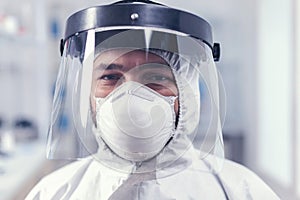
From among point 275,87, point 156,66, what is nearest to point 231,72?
point 275,87

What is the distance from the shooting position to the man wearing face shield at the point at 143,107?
616mm

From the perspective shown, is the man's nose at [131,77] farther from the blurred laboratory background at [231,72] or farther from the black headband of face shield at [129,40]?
the blurred laboratory background at [231,72]

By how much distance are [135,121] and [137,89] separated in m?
0.05

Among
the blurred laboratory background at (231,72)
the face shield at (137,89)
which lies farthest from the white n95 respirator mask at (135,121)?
the blurred laboratory background at (231,72)

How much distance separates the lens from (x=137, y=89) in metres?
0.63

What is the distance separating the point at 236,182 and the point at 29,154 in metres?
1.49

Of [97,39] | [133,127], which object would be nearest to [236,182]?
[133,127]

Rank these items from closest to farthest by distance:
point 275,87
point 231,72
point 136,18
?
1. point 136,18
2. point 275,87
3. point 231,72

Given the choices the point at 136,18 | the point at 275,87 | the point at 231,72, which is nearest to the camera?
the point at 136,18

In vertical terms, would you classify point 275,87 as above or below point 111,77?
below

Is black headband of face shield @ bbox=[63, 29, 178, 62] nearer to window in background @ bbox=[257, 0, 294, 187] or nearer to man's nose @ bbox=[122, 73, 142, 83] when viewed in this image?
man's nose @ bbox=[122, 73, 142, 83]

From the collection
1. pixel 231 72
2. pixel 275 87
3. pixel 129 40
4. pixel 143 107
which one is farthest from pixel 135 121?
pixel 231 72

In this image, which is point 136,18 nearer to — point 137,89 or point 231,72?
point 137,89

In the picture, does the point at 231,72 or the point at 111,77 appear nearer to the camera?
the point at 111,77
